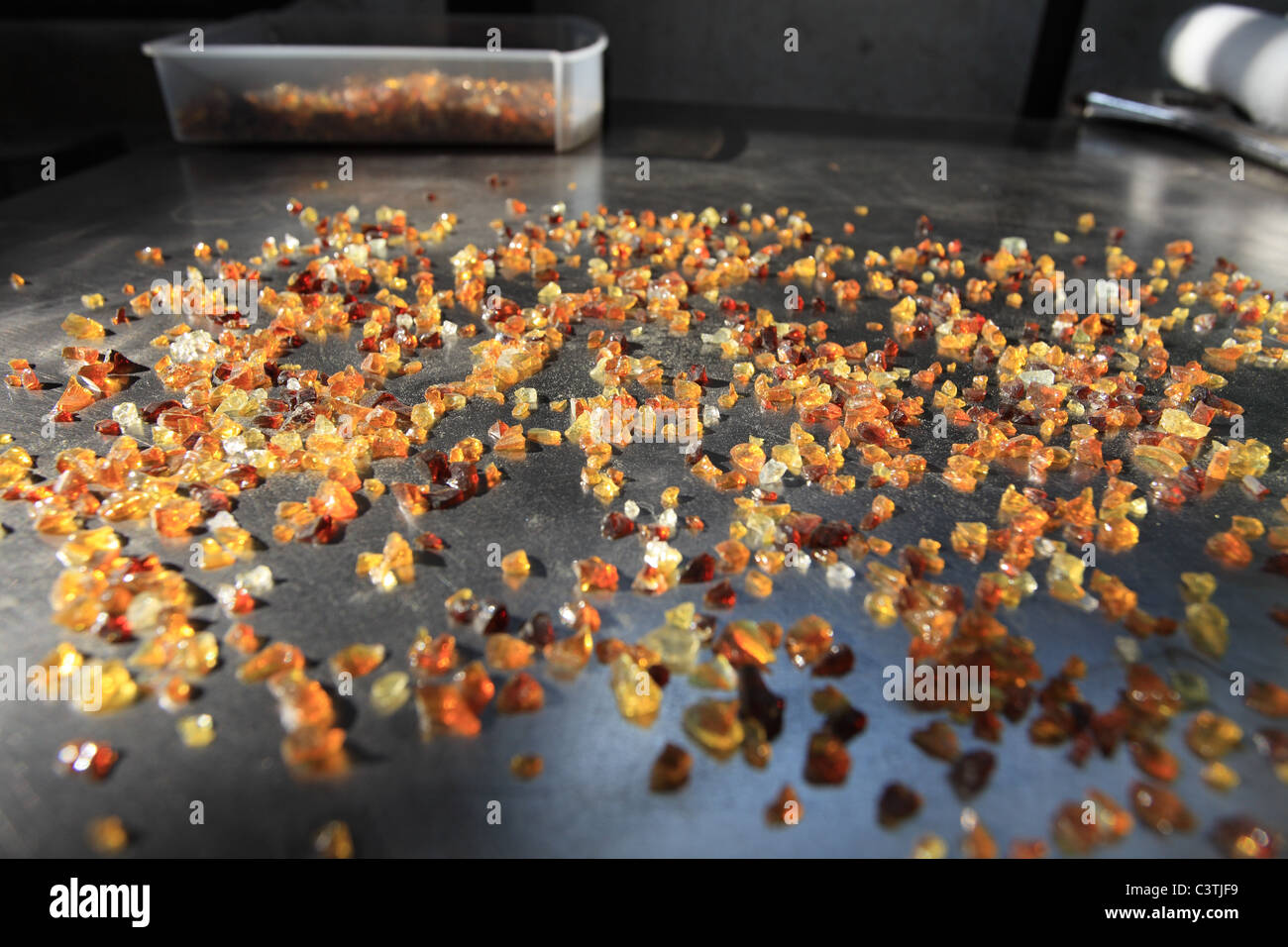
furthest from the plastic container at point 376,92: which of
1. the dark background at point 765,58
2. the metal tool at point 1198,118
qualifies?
the metal tool at point 1198,118

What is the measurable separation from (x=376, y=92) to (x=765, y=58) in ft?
7.57

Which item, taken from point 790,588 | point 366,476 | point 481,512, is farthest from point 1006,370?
point 366,476

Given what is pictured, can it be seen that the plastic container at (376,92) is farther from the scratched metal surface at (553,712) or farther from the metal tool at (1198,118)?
the metal tool at (1198,118)

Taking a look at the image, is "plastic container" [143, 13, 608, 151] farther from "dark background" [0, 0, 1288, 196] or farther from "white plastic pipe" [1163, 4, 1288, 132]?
"white plastic pipe" [1163, 4, 1288, 132]

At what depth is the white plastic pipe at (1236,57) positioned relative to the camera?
2.60 meters

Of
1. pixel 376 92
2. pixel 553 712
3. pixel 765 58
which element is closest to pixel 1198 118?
pixel 765 58

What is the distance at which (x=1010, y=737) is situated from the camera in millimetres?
770

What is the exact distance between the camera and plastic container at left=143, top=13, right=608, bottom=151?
7.48 ft

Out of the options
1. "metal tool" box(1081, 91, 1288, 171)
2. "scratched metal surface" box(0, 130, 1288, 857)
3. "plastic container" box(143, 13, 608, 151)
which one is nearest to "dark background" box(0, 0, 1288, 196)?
"metal tool" box(1081, 91, 1288, 171)

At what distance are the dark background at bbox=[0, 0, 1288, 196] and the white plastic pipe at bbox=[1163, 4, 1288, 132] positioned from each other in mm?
294

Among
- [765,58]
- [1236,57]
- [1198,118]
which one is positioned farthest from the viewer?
[765,58]

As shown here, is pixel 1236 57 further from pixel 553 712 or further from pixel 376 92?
pixel 553 712

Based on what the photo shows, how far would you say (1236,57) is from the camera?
9.13 feet
